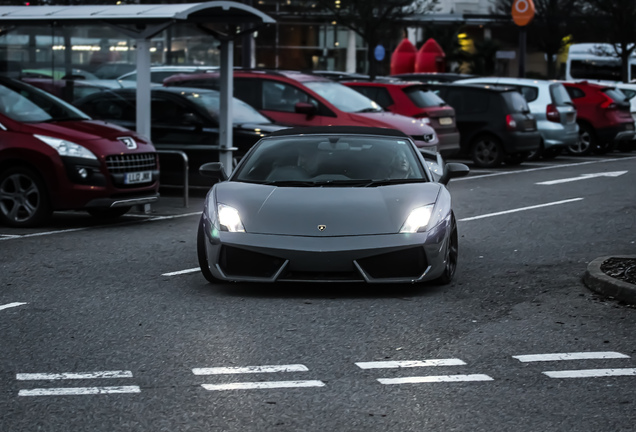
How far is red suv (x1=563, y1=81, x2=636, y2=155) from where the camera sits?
26938 millimetres

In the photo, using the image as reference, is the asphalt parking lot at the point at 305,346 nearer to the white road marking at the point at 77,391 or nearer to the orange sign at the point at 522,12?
the white road marking at the point at 77,391

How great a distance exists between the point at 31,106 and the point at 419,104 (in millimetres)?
9150

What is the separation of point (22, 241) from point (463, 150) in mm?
12801

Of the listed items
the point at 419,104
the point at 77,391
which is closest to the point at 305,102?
the point at 419,104

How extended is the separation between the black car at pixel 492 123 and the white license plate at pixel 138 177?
10260 mm

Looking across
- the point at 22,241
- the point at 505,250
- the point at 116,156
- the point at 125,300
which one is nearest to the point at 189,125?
the point at 116,156

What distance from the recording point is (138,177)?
14156mm

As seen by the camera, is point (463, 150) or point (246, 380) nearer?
point (246, 380)

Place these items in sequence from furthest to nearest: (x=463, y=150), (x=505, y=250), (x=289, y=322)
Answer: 1. (x=463, y=150)
2. (x=505, y=250)
3. (x=289, y=322)

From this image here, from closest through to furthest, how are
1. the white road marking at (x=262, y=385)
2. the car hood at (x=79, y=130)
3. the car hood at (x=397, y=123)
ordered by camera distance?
the white road marking at (x=262, y=385)
the car hood at (x=79, y=130)
the car hood at (x=397, y=123)

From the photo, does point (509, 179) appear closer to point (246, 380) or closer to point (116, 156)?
point (116, 156)

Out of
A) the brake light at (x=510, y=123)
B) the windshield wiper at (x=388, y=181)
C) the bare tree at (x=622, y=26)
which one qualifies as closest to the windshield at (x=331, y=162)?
the windshield wiper at (x=388, y=181)

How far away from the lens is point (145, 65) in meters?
15.8

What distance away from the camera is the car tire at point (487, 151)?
76.5ft
